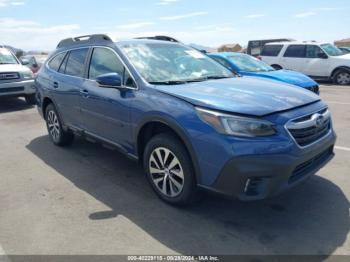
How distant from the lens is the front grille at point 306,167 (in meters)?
3.34

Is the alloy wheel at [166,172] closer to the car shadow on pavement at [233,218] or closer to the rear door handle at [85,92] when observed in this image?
the car shadow on pavement at [233,218]

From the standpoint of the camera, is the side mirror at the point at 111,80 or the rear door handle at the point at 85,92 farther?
the rear door handle at the point at 85,92

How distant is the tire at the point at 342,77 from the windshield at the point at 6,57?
448 inches

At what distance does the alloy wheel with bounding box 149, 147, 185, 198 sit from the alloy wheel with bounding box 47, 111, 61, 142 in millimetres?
2717

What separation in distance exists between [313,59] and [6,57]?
11.0m

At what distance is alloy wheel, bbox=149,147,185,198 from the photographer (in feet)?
12.1

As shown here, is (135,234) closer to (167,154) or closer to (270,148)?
(167,154)

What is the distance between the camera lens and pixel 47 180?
4789mm

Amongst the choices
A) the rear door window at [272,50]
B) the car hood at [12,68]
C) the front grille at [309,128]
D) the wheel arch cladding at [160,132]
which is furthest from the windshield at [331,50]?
the wheel arch cladding at [160,132]

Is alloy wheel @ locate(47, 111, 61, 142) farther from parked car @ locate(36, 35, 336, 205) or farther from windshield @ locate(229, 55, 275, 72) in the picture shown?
windshield @ locate(229, 55, 275, 72)

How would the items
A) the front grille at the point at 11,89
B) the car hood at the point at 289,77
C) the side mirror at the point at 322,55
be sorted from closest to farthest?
the car hood at the point at 289,77 < the front grille at the point at 11,89 < the side mirror at the point at 322,55

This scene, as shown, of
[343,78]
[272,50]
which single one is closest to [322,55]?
[343,78]

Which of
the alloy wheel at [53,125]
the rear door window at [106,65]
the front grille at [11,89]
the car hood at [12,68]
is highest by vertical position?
the rear door window at [106,65]

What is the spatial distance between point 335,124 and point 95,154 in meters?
4.65
